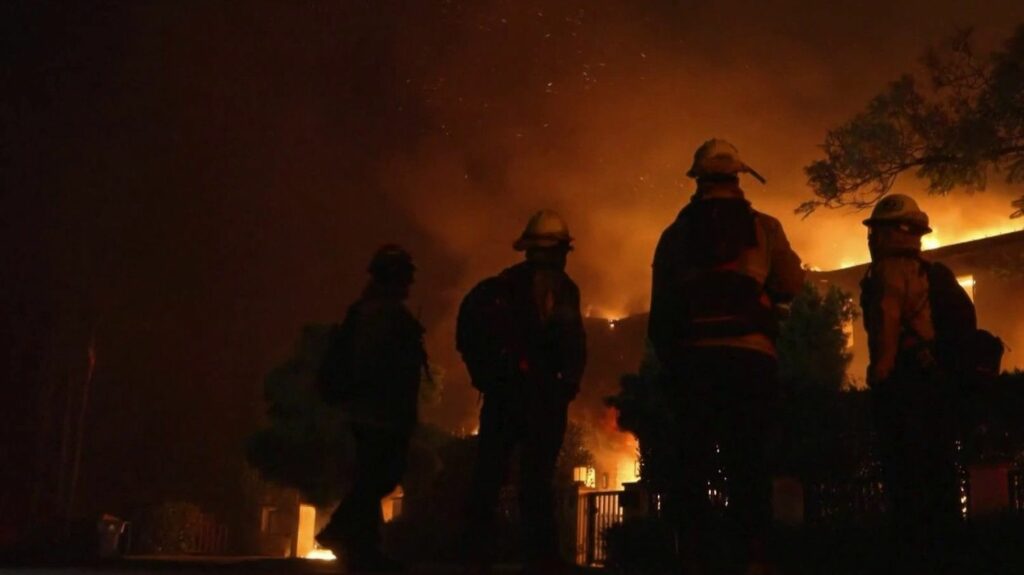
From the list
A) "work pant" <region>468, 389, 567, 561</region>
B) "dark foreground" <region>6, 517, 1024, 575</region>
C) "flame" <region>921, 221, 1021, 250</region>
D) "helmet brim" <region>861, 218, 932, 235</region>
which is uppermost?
"flame" <region>921, 221, 1021, 250</region>

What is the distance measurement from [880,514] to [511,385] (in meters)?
4.02

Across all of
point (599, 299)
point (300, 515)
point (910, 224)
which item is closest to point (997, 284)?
point (300, 515)

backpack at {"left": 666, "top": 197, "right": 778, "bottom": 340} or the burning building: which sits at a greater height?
the burning building

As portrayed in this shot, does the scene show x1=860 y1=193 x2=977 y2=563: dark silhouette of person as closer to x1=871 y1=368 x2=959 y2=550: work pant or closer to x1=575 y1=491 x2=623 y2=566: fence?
x1=871 y1=368 x2=959 y2=550: work pant

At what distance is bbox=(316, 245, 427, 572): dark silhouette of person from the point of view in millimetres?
6445

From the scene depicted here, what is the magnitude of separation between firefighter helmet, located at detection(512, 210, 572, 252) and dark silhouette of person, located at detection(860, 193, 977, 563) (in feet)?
5.25

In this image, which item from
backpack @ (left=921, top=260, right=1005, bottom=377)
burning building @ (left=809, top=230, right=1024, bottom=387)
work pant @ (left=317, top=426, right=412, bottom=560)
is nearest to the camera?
backpack @ (left=921, top=260, right=1005, bottom=377)

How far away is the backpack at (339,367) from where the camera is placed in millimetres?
6566

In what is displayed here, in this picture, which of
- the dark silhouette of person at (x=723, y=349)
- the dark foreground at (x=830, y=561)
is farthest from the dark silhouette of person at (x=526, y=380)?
→ the dark silhouette of person at (x=723, y=349)

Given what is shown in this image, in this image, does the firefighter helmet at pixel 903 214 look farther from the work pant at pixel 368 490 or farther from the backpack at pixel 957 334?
the work pant at pixel 368 490

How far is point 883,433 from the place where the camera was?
5723mm

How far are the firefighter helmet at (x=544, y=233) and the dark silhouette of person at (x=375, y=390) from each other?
103 centimetres

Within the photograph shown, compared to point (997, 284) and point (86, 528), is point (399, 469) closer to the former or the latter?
point (86, 528)

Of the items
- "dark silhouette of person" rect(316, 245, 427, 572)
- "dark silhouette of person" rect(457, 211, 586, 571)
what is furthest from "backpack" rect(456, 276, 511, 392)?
"dark silhouette of person" rect(316, 245, 427, 572)
